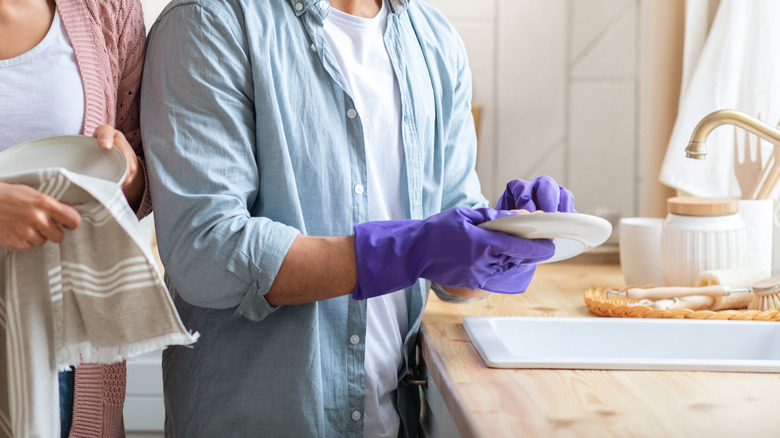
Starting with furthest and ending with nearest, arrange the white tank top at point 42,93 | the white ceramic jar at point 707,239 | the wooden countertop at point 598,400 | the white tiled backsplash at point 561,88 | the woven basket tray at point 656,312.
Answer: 1. the white tiled backsplash at point 561,88
2. the white ceramic jar at point 707,239
3. the woven basket tray at point 656,312
4. the white tank top at point 42,93
5. the wooden countertop at point 598,400

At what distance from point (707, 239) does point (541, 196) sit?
449mm

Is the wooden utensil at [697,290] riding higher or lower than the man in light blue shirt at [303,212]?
lower

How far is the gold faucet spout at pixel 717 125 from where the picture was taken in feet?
4.01

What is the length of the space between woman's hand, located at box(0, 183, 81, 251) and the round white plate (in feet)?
1.54

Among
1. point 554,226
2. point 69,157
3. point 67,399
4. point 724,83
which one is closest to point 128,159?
point 69,157

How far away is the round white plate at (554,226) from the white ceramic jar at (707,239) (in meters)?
0.50

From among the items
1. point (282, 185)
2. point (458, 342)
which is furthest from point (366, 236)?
point (458, 342)

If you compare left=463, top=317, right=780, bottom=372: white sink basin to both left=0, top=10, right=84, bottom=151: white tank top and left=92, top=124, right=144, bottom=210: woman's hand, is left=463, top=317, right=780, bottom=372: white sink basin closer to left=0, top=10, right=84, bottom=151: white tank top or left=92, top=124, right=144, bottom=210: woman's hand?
left=92, top=124, right=144, bottom=210: woman's hand

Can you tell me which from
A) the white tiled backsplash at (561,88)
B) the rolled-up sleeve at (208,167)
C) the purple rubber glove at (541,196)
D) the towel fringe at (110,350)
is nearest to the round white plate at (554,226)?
the purple rubber glove at (541,196)

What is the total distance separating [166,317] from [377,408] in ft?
1.17

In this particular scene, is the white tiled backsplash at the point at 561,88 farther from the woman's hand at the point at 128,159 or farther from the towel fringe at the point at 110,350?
the towel fringe at the point at 110,350

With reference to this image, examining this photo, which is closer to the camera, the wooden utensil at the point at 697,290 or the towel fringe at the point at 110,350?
the towel fringe at the point at 110,350

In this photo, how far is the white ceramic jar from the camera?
4.71 feet

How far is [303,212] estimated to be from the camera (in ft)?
3.52
